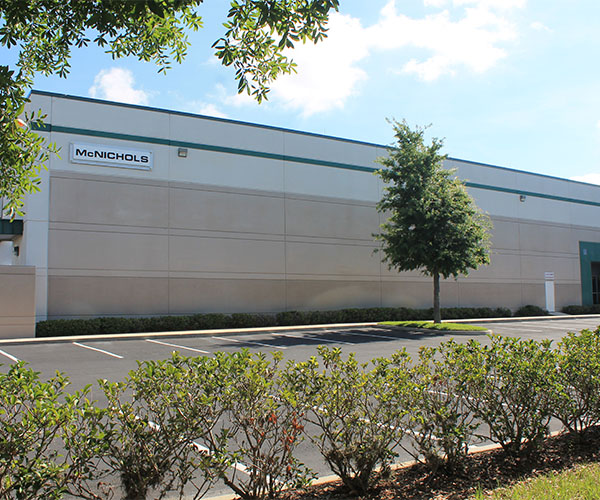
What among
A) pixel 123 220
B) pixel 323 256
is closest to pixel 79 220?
pixel 123 220

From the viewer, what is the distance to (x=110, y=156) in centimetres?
2153

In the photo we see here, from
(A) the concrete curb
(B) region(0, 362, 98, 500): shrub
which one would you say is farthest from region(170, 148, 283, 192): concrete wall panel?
(B) region(0, 362, 98, 500): shrub

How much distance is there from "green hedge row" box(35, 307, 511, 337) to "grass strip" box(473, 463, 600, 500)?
17948 millimetres

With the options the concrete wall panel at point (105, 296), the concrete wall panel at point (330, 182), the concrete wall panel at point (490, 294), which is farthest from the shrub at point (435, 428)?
the concrete wall panel at point (490, 294)

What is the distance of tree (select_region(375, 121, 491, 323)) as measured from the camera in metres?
22.4

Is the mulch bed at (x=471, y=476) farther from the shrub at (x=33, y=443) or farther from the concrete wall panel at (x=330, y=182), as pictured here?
the concrete wall panel at (x=330, y=182)

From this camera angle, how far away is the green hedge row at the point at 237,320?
753 inches

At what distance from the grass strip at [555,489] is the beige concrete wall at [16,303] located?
1797 cm

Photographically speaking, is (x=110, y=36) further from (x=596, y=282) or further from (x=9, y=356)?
(x=596, y=282)

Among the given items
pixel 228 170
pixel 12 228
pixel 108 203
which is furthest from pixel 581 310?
pixel 12 228

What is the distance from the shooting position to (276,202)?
25.2 meters

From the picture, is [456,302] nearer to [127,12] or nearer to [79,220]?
[79,220]

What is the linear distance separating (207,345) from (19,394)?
1333 cm

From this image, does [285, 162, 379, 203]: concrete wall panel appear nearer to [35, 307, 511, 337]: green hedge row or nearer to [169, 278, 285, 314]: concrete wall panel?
Answer: [169, 278, 285, 314]: concrete wall panel
